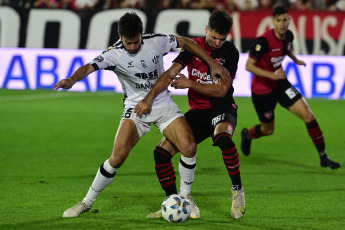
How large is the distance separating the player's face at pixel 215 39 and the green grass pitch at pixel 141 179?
158 cm

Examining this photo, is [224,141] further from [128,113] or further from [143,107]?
[128,113]

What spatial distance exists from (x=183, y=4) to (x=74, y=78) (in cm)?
1433

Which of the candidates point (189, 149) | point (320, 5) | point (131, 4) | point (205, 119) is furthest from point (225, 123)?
point (131, 4)

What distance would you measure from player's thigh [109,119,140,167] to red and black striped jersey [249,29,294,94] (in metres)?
3.53

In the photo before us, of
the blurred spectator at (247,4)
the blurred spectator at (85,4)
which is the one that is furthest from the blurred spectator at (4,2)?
the blurred spectator at (247,4)

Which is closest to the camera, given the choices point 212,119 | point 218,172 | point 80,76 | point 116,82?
point 80,76

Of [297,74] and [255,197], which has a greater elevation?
[255,197]

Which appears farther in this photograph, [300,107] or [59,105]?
[59,105]

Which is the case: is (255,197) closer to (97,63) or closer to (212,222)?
(212,222)

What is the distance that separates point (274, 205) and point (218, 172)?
7.03 ft

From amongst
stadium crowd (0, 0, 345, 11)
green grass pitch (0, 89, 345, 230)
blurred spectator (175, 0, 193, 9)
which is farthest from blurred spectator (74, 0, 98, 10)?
green grass pitch (0, 89, 345, 230)

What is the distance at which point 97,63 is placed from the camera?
6.39 meters

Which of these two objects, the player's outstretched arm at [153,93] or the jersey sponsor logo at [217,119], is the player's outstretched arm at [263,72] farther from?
the player's outstretched arm at [153,93]

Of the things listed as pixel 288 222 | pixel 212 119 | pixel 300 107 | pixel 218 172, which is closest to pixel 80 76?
pixel 212 119
